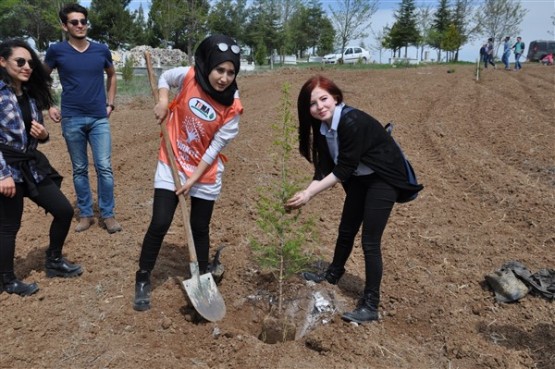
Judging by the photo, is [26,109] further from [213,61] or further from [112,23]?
[112,23]

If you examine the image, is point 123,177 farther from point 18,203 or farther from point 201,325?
point 201,325

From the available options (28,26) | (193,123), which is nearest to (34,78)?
(193,123)

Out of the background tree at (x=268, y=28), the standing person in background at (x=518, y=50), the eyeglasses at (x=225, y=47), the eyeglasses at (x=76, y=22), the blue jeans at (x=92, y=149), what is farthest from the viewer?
the background tree at (x=268, y=28)

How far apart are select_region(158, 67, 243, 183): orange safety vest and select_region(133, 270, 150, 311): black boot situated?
0.73 m

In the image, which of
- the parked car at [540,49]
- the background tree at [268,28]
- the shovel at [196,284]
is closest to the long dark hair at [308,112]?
the shovel at [196,284]

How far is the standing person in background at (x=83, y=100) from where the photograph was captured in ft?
13.7

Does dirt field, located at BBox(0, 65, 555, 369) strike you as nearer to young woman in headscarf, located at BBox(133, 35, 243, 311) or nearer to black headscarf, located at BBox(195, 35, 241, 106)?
young woman in headscarf, located at BBox(133, 35, 243, 311)

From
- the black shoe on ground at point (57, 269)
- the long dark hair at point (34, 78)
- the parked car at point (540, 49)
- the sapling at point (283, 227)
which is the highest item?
the long dark hair at point (34, 78)

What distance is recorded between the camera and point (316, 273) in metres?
3.92

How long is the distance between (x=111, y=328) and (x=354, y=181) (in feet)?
6.01

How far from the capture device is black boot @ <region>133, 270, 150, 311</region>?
3.21 metres

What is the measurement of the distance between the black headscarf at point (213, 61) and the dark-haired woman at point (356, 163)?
46 cm

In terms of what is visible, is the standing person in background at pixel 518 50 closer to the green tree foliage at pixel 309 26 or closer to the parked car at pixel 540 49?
the parked car at pixel 540 49

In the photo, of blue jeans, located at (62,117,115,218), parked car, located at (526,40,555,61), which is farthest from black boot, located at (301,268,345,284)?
parked car, located at (526,40,555,61)
